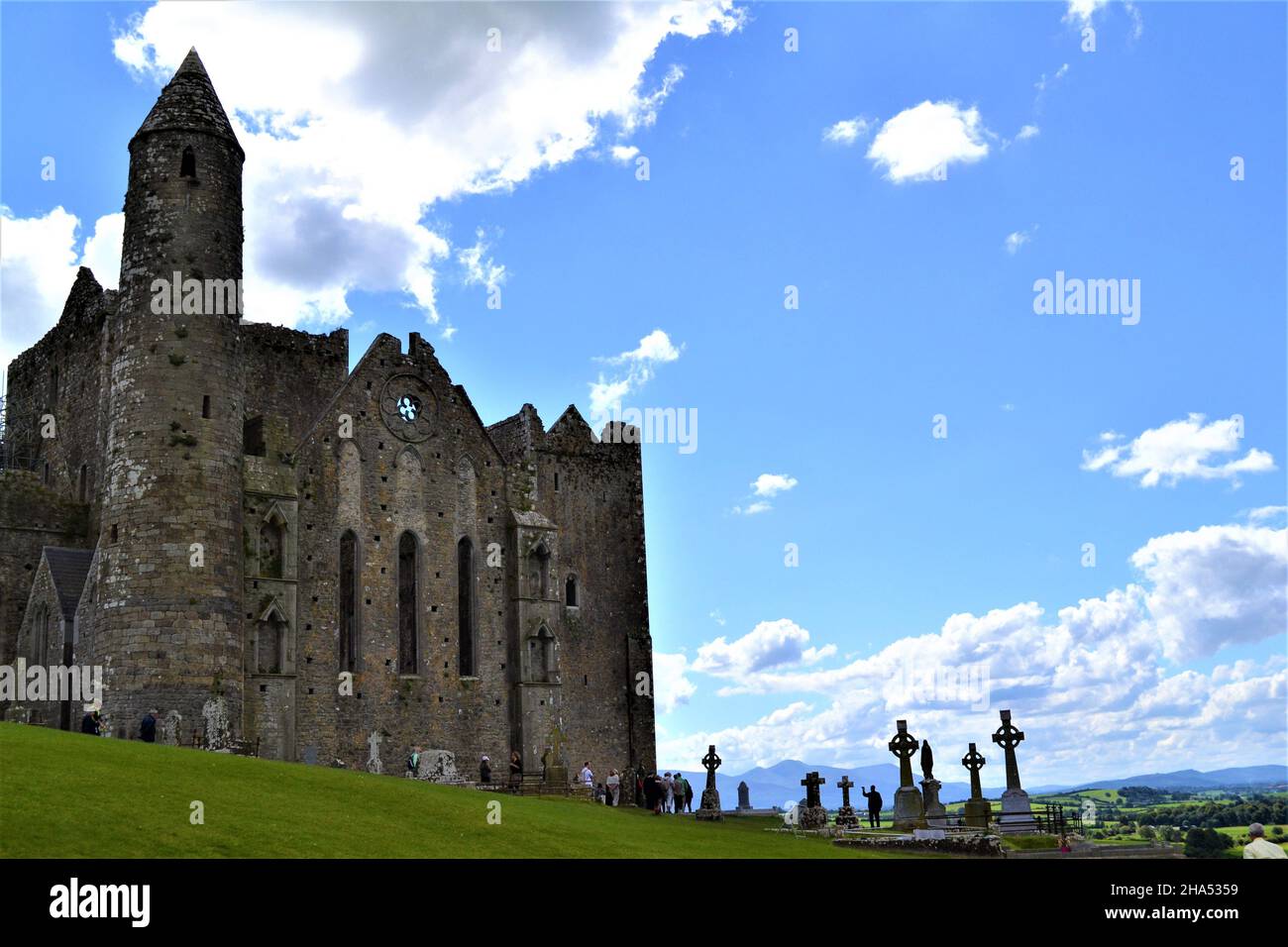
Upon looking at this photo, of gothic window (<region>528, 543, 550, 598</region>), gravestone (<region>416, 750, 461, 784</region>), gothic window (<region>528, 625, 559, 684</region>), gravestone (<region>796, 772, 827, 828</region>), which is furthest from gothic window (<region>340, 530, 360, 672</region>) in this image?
gravestone (<region>796, 772, 827, 828</region>)

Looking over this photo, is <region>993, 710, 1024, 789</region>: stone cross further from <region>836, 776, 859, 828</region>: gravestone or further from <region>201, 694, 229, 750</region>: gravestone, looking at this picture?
<region>201, 694, 229, 750</region>: gravestone

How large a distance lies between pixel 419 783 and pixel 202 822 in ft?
35.1

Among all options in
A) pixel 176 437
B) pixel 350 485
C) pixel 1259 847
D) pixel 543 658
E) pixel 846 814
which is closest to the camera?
pixel 1259 847

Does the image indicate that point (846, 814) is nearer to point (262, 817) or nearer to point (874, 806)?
point (874, 806)

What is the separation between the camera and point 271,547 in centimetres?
3766

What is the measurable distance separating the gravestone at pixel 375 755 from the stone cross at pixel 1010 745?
19049mm

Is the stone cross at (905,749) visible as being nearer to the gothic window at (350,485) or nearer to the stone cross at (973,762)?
the stone cross at (973,762)

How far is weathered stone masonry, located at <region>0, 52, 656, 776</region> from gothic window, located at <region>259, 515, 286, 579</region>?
A: 2.8 inches

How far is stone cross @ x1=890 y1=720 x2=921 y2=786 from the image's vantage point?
38281mm

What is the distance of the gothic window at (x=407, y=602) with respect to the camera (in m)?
42.6

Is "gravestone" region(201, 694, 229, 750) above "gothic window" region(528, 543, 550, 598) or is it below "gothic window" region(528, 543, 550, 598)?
below

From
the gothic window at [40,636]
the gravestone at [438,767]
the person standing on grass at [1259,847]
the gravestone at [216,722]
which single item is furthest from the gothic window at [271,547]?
the person standing on grass at [1259,847]

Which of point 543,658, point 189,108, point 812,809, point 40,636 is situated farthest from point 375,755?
point 189,108

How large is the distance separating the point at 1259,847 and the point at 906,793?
2350 centimetres
